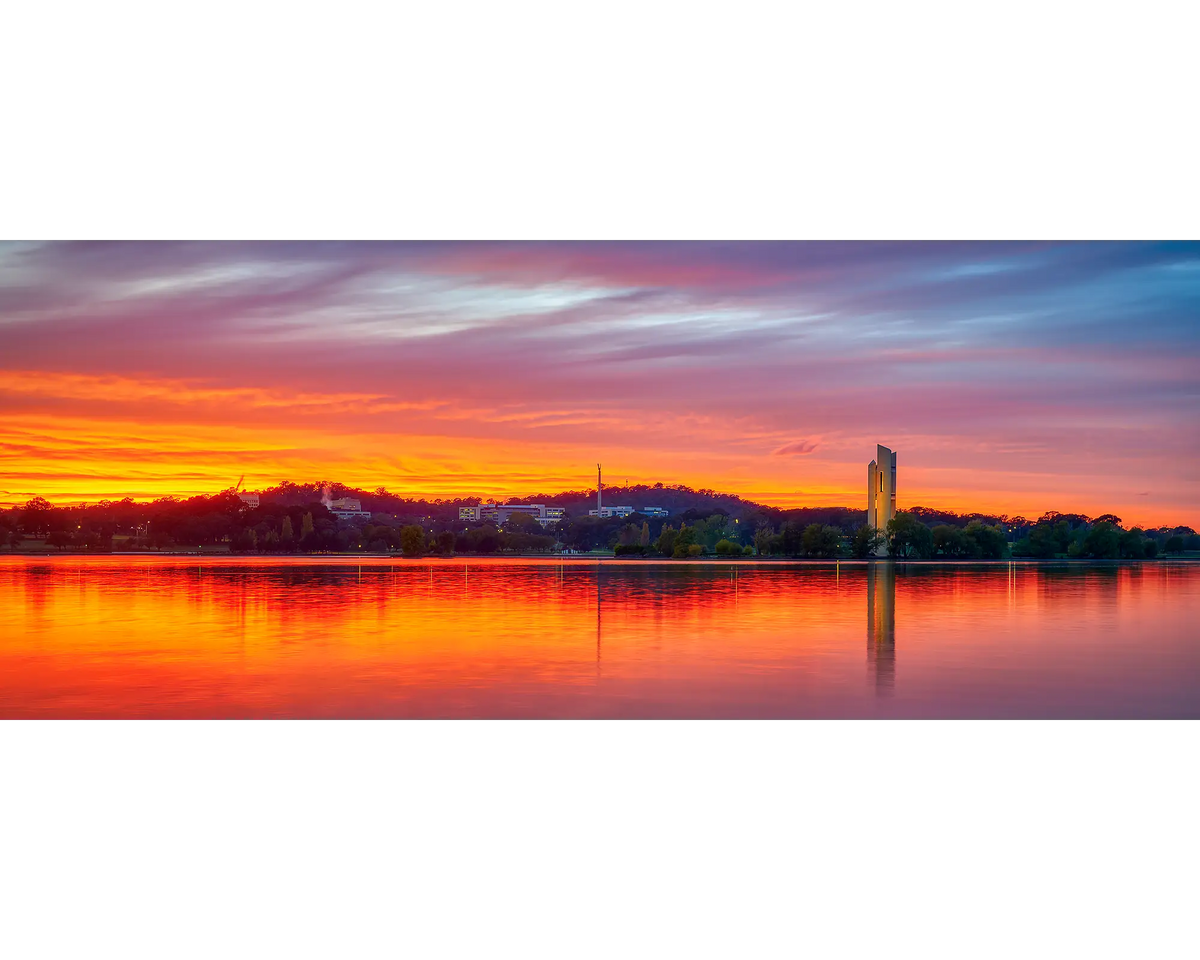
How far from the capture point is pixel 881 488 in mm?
53344

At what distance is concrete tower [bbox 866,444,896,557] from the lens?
172 ft

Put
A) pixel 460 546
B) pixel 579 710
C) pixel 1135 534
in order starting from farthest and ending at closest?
1. pixel 1135 534
2. pixel 460 546
3. pixel 579 710

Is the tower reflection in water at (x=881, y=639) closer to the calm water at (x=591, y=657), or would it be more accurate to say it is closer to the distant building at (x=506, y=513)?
the calm water at (x=591, y=657)

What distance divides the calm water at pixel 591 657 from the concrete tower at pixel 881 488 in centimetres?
3717

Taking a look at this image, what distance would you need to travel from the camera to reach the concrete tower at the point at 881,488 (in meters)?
52.3

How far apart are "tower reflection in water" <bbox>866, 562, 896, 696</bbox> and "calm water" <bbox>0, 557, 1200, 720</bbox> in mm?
39

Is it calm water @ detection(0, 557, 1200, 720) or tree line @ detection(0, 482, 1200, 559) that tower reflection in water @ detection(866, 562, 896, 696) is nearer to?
calm water @ detection(0, 557, 1200, 720)

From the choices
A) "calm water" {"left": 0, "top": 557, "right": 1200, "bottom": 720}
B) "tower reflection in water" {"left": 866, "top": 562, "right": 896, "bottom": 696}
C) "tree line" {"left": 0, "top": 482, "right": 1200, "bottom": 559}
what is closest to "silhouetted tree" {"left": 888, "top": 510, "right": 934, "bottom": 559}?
"tree line" {"left": 0, "top": 482, "right": 1200, "bottom": 559}
